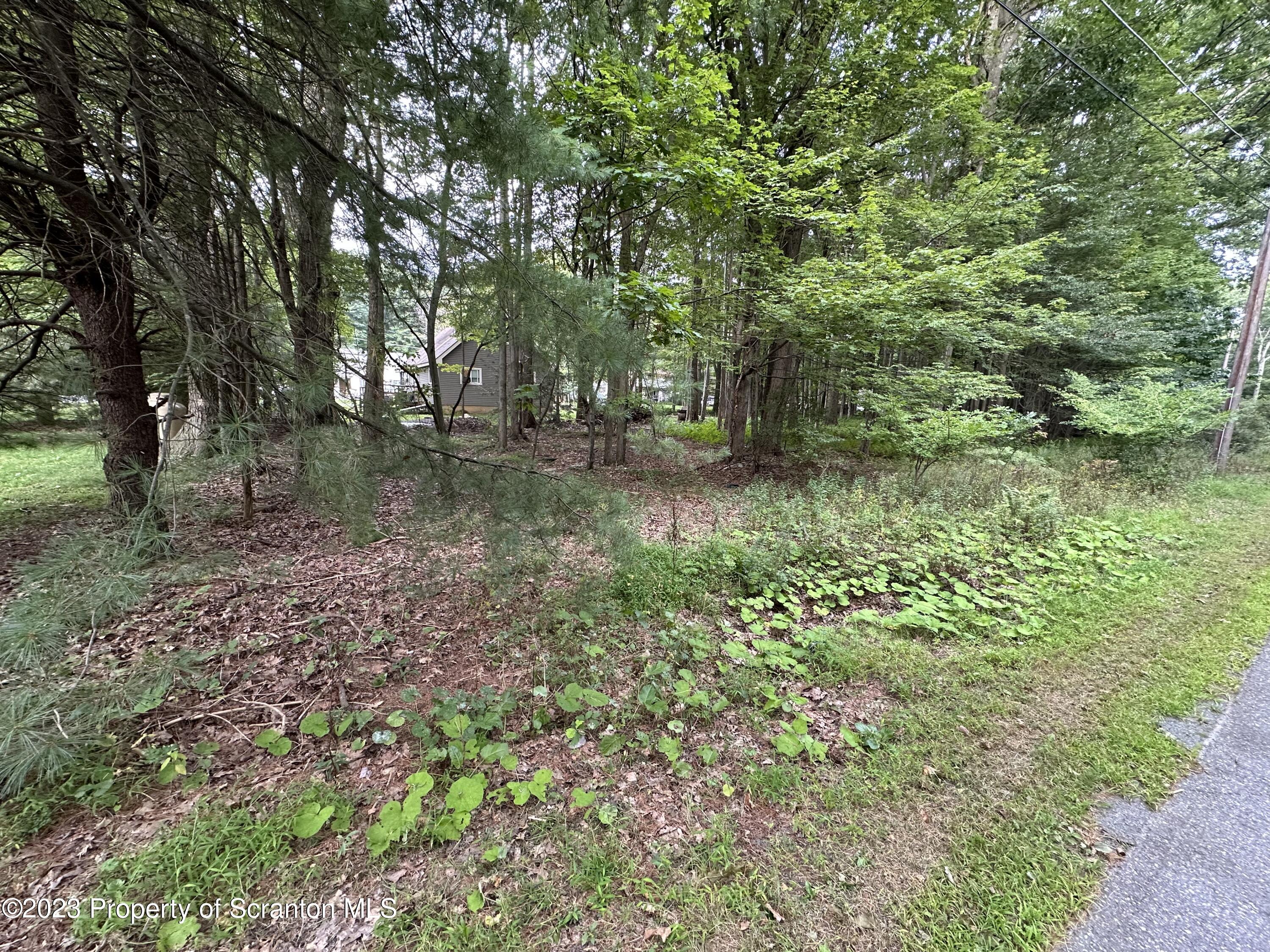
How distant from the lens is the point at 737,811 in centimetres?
183

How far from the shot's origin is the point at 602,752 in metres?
2.08

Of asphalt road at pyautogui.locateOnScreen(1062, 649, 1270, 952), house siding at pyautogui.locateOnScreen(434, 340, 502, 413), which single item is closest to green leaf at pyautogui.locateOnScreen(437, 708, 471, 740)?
asphalt road at pyautogui.locateOnScreen(1062, 649, 1270, 952)

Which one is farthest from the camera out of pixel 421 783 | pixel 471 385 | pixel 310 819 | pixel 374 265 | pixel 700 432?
pixel 471 385

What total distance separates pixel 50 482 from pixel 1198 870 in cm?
1059

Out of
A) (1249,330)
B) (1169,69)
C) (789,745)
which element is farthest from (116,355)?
(1249,330)

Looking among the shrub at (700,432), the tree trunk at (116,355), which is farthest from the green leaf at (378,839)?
the shrub at (700,432)

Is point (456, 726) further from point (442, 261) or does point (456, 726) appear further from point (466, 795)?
point (442, 261)

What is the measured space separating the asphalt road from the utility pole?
33.4ft

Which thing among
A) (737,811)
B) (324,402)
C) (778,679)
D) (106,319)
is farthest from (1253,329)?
(106,319)

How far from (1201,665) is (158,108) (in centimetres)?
609

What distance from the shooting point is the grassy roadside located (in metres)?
1.46

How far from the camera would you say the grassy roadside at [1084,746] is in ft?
4.78

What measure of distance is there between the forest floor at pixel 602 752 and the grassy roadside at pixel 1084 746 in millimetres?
12

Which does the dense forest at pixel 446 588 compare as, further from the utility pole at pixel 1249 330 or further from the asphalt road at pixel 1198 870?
the utility pole at pixel 1249 330
